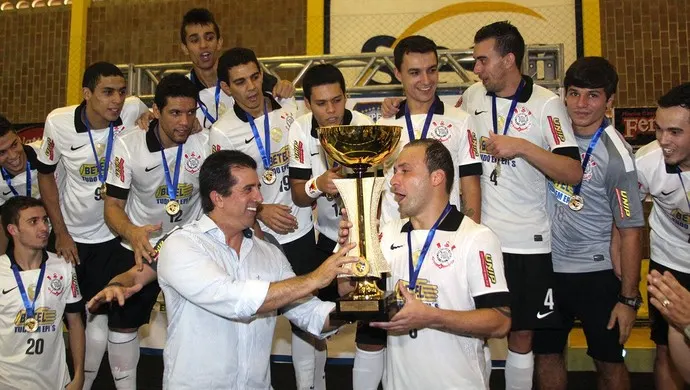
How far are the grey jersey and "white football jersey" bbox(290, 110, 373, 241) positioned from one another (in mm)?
1389

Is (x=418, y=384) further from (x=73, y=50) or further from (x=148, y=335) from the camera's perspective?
(x=73, y=50)

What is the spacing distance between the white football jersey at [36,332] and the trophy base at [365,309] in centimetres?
270

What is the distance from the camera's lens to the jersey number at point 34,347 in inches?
190

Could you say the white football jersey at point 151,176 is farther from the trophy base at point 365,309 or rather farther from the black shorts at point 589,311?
the black shorts at point 589,311

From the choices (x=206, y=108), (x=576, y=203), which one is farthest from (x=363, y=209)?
(x=206, y=108)

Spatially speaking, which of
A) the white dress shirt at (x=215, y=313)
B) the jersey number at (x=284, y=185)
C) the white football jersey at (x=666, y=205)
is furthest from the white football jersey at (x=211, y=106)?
the white football jersey at (x=666, y=205)

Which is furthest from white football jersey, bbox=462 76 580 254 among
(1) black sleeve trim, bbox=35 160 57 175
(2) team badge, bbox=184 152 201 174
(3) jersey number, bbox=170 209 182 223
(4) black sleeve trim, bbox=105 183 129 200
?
(1) black sleeve trim, bbox=35 160 57 175

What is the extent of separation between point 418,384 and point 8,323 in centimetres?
301

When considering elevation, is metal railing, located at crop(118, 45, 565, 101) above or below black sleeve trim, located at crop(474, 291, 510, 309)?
above

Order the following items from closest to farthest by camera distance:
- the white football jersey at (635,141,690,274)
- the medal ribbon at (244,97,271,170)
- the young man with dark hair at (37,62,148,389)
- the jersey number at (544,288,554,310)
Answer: the white football jersey at (635,141,690,274) < the jersey number at (544,288,554,310) < the medal ribbon at (244,97,271,170) < the young man with dark hair at (37,62,148,389)

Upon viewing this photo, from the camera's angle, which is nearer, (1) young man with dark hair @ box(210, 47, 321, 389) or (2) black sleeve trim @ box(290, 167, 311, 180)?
(2) black sleeve trim @ box(290, 167, 311, 180)

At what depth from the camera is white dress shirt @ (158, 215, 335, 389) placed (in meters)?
3.24

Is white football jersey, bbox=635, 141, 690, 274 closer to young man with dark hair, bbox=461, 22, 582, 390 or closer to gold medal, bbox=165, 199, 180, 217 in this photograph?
young man with dark hair, bbox=461, 22, 582, 390

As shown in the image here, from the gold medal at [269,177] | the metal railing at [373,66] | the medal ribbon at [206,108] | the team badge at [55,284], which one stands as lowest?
the team badge at [55,284]
